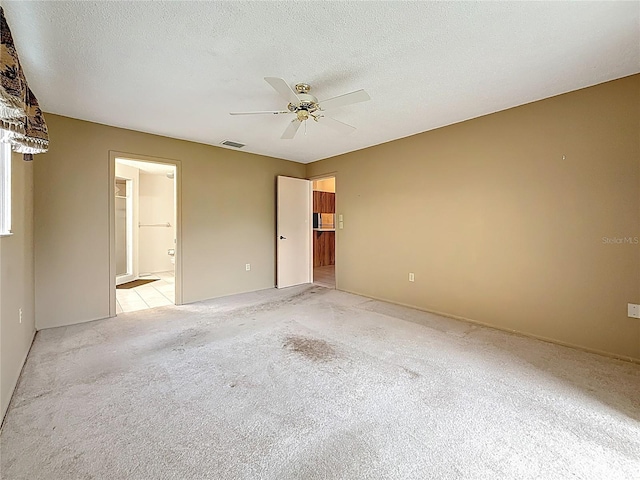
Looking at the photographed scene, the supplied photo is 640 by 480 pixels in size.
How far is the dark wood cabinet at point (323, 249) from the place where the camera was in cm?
766

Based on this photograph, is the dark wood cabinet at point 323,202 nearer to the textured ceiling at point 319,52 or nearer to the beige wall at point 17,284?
the textured ceiling at point 319,52

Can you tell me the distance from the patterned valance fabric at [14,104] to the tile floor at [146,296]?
248cm

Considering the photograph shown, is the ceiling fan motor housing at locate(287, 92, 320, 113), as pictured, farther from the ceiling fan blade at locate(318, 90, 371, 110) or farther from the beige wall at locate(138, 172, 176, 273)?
the beige wall at locate(138, 172, 176, 273)

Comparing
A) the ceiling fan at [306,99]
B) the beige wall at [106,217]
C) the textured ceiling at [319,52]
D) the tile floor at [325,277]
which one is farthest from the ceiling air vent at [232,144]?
the tile floor at [325,277]

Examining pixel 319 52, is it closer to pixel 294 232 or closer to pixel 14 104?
pixel 14 104

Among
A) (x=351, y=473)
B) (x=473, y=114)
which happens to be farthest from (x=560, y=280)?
(x=351, y=473)

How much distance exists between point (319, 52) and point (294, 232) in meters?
3.60

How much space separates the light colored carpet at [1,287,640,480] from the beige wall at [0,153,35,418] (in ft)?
0.52

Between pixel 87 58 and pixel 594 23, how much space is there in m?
3.34

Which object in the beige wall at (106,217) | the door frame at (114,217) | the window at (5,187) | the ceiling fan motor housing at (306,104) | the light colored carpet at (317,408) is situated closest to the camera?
the light colored carpet at (317,408)

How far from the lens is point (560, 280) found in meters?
2.77

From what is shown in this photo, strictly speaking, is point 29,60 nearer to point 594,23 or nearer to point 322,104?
point 322,104

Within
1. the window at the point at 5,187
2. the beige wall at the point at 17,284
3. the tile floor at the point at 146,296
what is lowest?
the tile floor at the point at 146,296

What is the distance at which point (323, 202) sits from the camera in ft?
25.1
